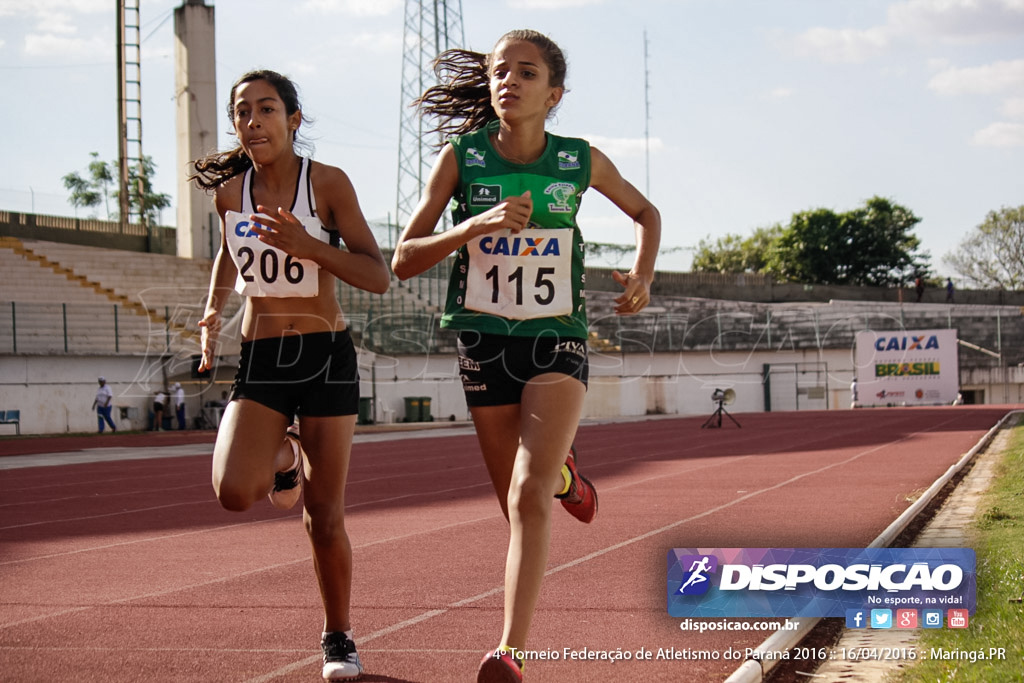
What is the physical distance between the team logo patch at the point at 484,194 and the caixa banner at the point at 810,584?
1.82 metres

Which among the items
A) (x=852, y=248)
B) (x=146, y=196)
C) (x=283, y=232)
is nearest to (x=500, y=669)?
(x=283, y=232)

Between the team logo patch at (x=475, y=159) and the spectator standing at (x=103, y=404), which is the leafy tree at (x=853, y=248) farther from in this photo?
the team logo patch at (x=475, y=159)

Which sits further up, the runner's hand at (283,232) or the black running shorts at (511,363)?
the runner's hand at (283,232)

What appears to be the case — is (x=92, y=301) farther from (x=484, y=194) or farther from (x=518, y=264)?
(x=518, y=264)

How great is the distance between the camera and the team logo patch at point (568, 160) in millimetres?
4148

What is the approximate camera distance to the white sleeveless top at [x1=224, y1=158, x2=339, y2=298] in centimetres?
420

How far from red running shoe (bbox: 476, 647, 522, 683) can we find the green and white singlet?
116cm

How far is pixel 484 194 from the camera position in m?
4.08

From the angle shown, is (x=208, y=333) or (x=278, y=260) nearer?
(x=278, y=260)

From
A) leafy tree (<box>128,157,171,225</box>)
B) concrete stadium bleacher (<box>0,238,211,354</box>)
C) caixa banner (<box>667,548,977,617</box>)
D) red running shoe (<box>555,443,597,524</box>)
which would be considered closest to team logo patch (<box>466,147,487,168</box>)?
red running shoe (<box>555,443,597,524</box>)

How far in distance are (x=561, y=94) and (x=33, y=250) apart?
35.7 metres

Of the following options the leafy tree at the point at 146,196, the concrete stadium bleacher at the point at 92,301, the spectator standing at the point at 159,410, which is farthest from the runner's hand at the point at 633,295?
the leafy tree at the point at 146,196

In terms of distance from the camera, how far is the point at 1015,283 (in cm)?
7288

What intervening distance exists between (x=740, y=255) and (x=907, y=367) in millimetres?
64793
